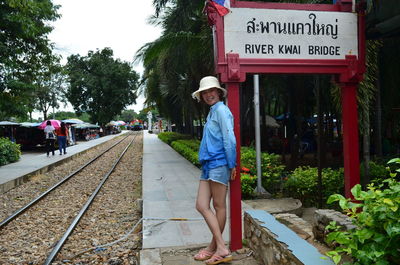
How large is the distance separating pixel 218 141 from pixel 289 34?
1451 mm

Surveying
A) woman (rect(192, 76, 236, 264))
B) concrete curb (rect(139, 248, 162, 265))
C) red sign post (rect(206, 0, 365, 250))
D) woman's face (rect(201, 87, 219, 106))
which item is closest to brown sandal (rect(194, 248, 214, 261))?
woman (rect(192, 76, 236, 264))

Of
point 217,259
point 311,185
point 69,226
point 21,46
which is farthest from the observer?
point 21,46

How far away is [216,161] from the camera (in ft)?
11.4

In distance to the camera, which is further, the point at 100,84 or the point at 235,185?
the point at 100,84

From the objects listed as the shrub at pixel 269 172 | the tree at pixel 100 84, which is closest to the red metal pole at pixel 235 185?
the shrub at pixel 269 172

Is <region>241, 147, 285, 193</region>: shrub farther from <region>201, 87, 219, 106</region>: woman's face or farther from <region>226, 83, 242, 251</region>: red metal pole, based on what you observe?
<region>201, 87, 219, 106</region>: woman's face

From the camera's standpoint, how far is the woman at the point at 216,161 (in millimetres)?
3428

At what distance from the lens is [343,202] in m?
2.08

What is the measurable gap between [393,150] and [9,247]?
486 inches

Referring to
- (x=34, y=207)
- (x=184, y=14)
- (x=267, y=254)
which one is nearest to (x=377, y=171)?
(x=267, y=254)

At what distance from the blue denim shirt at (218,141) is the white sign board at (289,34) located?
2.55 feet

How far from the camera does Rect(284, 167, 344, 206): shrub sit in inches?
269

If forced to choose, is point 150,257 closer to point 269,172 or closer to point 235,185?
point 235,185

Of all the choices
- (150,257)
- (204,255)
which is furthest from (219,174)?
(150,257)
